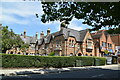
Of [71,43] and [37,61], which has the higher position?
[71,43]

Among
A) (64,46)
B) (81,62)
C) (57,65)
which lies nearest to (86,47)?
(64,46)

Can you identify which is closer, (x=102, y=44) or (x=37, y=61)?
(x=37, y=61)

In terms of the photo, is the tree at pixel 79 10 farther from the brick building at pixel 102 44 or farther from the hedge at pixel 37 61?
the brick building at pixel 102 44

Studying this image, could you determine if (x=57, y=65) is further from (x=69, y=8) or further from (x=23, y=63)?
(x=69, y=8)

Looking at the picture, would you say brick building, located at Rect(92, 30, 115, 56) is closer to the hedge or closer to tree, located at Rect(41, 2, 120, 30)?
the hedge

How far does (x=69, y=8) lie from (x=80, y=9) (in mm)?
648

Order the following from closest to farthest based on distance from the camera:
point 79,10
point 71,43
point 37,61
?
point 79,10 → point 37,61 → point 71,43

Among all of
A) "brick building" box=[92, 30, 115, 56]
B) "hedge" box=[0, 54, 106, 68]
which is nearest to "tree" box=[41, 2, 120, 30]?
"hedge" box=[0, 54, 106, 68]

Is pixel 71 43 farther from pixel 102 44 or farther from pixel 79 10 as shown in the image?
pixel 79 10

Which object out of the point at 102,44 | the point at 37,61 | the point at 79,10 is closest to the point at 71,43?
the point at 102,44

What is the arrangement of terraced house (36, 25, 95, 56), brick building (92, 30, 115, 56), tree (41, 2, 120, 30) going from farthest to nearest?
brick building (92, 30, 115, 56), terraced house (36, 25, 95, 56), tree (41, 2, 120, 30)

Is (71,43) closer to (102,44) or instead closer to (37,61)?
(102,44)

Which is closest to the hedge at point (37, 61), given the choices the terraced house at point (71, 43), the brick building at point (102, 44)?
the terraced house at point (71, 43)

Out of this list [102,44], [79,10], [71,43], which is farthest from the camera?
[102,44]
